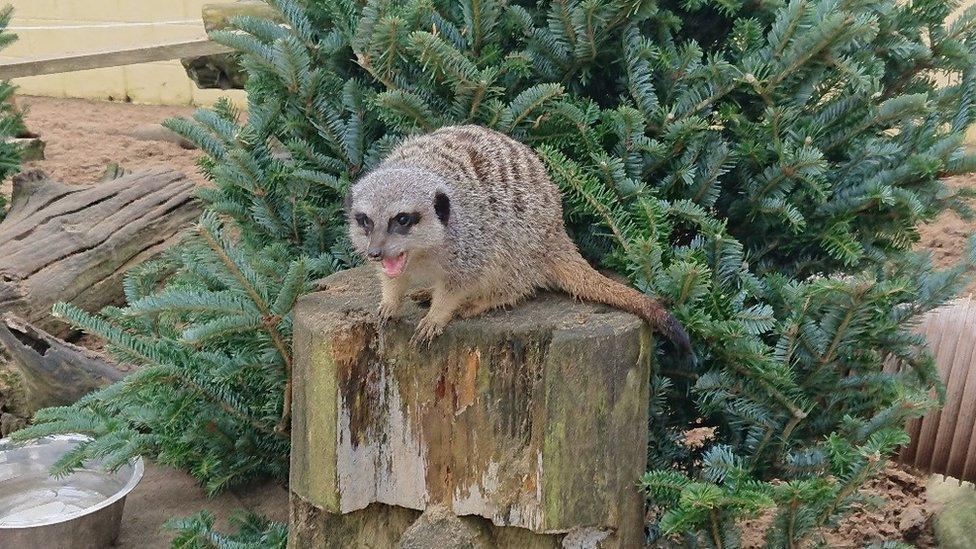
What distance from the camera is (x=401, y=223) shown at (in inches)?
80.9

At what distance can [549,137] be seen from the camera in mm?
2389

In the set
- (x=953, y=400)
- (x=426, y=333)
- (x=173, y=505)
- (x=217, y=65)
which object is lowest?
(x=173, y=505)

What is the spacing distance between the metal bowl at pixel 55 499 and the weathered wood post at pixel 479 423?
0.78 metres

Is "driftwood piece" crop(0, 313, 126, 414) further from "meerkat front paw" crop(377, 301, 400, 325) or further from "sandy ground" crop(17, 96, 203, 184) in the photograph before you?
"sandy ground" crop(17, 96, 203, 184)

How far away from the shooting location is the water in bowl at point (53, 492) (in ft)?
9.18

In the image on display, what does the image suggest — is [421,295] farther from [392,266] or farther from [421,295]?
[392,266]

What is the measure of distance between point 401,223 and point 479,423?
0.44 meters

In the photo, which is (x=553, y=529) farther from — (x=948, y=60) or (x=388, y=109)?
(x=948, y=60)

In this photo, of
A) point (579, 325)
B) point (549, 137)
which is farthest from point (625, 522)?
point (549, 137)

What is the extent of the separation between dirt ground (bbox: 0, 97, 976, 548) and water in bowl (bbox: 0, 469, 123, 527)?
→ 120 millimetres

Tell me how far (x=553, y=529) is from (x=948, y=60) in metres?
1.50

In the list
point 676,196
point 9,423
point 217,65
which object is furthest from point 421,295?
point 217,65

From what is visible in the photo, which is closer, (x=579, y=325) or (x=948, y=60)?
(x=579, y=325)

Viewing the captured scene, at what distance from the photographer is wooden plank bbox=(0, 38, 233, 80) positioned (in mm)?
5703
